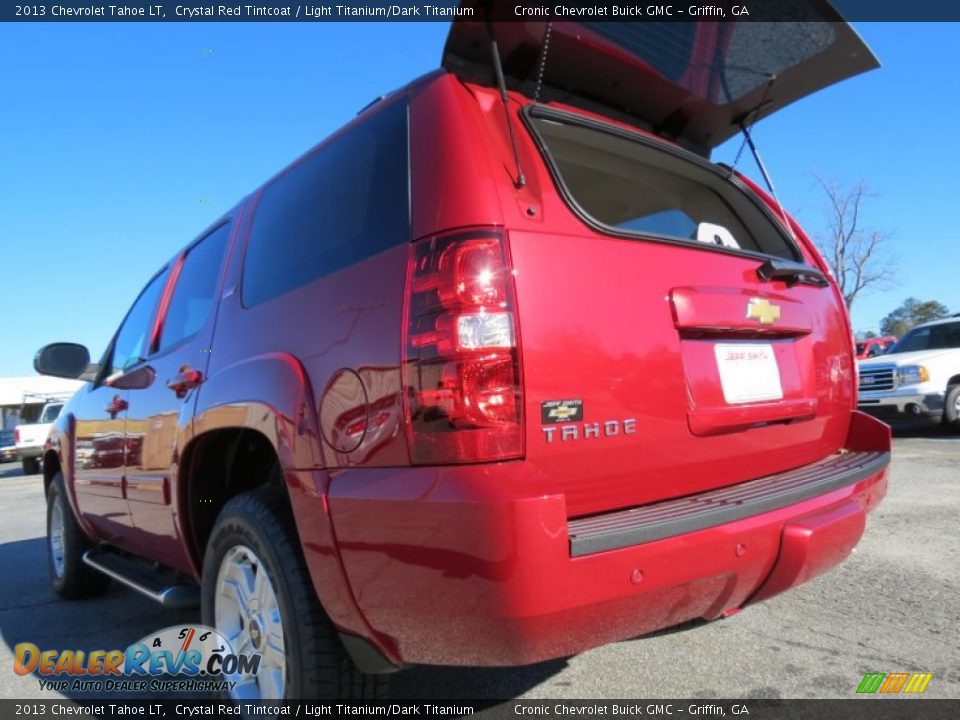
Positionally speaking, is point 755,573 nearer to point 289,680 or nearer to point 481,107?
point 289,680

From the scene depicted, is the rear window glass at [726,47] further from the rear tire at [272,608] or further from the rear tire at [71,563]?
the rear tire at [71,563]

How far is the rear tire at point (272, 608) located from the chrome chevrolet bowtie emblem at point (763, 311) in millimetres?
1575

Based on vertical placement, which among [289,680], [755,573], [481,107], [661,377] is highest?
[481,107]

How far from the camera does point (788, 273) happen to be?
7.75ft

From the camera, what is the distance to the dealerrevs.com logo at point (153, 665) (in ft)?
7.59

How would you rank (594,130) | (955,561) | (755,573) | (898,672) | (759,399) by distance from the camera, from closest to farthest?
(755,573)
(759,399)
(594,130)
(898,672)
(955,561)

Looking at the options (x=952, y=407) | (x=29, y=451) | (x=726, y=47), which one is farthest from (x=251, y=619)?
(x=29, y=451)

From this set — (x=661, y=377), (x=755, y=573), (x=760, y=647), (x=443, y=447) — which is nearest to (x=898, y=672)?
(x=760, y=647)

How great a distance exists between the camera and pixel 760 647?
107 inches

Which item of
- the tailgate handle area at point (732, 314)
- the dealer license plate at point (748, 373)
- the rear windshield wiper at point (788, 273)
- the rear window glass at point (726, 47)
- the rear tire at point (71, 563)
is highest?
the rear window glass at point (726, 47)

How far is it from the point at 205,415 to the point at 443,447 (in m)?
1.22

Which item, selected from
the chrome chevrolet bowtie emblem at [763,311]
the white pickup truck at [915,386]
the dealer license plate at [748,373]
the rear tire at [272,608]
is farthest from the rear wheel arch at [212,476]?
the white pickup truck at [915,386]

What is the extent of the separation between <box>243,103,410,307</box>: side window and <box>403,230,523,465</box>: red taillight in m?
0.20

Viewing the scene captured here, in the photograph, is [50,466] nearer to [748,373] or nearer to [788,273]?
[748,373]
